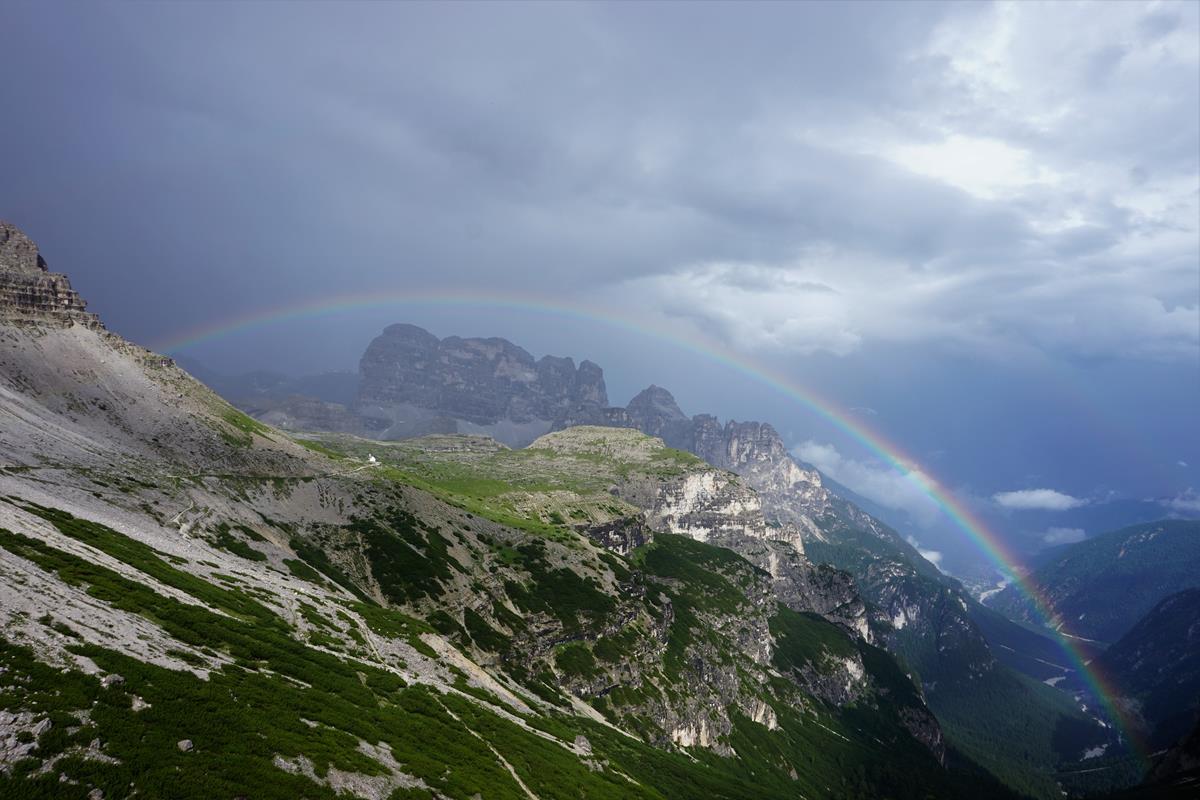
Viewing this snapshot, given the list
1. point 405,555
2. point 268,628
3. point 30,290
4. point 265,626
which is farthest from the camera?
point 30,290

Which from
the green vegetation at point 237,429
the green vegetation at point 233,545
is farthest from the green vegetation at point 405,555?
the green vegetation at point 237,429

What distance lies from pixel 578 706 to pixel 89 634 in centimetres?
12290

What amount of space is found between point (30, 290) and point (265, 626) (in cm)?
16748

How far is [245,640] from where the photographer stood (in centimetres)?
5459

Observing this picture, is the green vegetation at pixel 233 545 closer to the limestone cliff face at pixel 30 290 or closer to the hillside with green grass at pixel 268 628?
the hillside with green grass at pixel 268 628

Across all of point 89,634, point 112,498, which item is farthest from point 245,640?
point 112,498

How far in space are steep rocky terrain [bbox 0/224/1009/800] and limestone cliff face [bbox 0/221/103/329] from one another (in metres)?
1.41

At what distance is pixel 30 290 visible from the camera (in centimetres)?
16412

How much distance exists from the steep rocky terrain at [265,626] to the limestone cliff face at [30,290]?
1.41 meters

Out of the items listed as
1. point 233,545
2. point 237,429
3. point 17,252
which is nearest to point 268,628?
point 233,545

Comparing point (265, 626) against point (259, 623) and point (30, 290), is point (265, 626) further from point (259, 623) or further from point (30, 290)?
point (30, 290)

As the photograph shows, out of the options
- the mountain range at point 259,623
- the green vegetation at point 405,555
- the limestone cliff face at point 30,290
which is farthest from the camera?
the limestone cliff face at point 30,290

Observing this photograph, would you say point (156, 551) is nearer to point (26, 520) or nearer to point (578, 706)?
point (26, 520)

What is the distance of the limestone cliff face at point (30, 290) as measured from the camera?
160000mm
